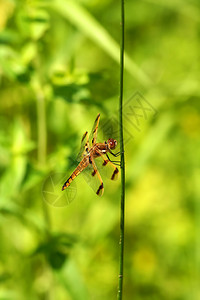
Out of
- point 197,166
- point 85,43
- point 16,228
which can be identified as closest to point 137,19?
point 85,43

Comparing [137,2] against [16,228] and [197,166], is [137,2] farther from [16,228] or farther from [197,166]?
[16,228]

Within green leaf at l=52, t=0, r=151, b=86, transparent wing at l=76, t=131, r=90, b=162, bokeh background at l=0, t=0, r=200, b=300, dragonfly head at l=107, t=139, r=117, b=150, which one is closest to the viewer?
dragonfly head at l=107, t=139, r=117, b=150

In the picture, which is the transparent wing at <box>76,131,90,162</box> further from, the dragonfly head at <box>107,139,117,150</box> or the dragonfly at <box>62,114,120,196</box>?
the dragonfly head at <box>107,139,117,150</box>

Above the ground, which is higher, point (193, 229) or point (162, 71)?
point (162, 71)

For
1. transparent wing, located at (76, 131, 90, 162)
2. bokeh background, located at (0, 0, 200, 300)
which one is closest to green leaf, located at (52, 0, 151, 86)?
bokeh background, located at (0, 0, 200, 300)

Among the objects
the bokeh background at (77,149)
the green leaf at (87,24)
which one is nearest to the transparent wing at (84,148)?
the bokeh background at (77,149)

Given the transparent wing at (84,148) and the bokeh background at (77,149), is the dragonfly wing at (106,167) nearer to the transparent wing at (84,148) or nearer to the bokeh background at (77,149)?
the transparent wing at (84,148)
